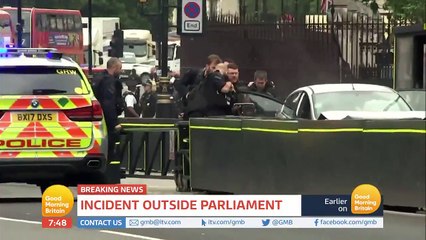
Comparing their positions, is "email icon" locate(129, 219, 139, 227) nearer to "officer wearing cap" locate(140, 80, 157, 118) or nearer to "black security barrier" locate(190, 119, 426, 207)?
"black security barrier" locate(190, 119, 426, 207)

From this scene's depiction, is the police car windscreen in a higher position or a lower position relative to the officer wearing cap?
higher

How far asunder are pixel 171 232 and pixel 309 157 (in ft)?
5.01

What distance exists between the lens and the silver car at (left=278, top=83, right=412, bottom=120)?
9234 millimetres

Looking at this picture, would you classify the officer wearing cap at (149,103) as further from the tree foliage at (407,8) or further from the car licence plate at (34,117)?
the car licence plate at (34,117)

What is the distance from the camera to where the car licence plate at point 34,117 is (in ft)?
37.1

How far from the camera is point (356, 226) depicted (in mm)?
5734

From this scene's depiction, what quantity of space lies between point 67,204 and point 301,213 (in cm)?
150

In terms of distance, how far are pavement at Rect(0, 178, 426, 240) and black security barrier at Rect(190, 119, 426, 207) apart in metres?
0.18

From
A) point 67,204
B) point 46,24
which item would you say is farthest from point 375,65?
point 46,24

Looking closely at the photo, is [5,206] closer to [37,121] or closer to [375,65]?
[37,121]

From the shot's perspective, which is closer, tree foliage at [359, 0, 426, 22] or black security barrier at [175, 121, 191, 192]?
black security barrier at [175, 121, 191, 192]

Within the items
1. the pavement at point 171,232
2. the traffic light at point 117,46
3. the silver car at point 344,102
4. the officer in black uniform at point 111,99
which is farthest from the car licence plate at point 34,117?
the traffic light at point 117,46

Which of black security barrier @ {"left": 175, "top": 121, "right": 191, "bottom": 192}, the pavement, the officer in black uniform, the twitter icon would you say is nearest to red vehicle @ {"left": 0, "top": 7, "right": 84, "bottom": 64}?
black security barrier @ {"left": 175, "top": 121, "right": 191, "bottom": 192}

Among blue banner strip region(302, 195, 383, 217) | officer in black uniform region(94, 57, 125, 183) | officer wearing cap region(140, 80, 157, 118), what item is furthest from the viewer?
officer wearing cap region(140, 80, 157, 118)
